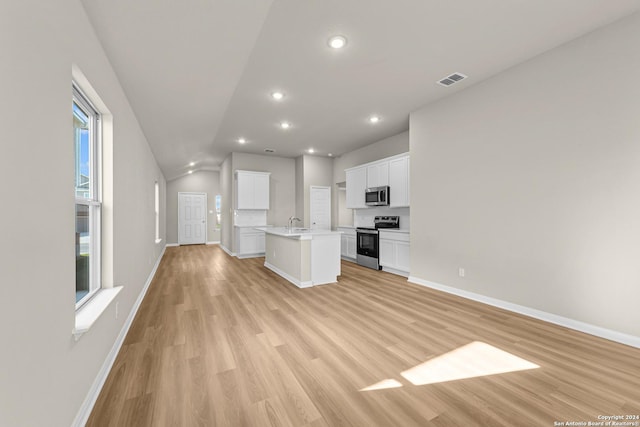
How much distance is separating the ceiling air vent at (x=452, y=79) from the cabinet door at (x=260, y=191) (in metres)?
5.22

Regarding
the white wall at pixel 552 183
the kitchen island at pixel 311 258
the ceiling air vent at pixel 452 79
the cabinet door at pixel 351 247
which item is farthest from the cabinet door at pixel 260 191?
the ceiling air vent at pixel 452 79

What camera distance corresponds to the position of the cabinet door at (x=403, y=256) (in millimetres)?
5012

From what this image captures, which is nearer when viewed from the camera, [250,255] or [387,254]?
[387,254]

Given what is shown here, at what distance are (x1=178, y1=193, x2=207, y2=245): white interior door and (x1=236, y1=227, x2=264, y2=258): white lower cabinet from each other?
418 centimetres

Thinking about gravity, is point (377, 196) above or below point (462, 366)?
above

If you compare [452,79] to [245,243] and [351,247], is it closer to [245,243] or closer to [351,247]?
[351,247]

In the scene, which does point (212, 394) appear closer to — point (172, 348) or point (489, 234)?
point (172, 348)

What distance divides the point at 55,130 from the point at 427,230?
175 inches

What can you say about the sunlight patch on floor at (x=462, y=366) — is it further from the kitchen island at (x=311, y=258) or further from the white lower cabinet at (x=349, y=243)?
the white lower cabinet at (x=349, y=243)

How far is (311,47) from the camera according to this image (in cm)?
280

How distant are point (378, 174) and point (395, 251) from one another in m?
1.79

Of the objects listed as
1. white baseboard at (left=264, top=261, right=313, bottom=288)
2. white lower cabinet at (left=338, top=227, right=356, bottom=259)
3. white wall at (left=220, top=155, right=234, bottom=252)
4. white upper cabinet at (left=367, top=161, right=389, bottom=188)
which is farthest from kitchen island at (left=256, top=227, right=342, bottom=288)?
white wall at (left=220, top=155, right=234, bottom=252)

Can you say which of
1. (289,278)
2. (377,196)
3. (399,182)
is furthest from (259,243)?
(399,182)

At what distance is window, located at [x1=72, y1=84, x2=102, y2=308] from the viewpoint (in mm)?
1969
